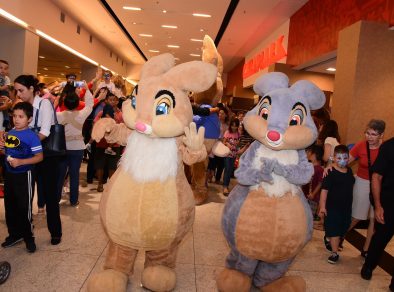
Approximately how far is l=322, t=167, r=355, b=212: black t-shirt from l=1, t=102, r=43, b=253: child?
2.46 m

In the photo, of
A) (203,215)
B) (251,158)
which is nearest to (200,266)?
(251,158)

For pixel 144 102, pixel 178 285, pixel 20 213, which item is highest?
pixel 144 102

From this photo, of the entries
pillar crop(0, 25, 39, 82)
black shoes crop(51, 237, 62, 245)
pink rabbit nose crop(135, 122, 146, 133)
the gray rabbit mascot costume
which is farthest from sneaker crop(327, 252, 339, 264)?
pillar crop(0, 25, 39, 82)

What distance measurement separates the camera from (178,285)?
2559 millimetres

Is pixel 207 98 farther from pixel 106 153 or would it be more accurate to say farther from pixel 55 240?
pixel 55 240

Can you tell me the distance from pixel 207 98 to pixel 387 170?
7.46 ft

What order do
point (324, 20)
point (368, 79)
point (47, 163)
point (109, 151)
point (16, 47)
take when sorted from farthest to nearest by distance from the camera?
point (16, 47), point (324, 20), point (109, 151), point (368, 79), point (47, 163)

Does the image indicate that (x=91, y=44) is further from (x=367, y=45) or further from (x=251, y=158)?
(x=251, y=158)

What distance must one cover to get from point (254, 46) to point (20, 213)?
1074cm

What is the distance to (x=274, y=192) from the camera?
2221 millimetres

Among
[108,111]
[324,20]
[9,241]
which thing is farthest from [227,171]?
[9,241]

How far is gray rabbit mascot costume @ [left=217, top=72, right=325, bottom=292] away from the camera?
2.17 m

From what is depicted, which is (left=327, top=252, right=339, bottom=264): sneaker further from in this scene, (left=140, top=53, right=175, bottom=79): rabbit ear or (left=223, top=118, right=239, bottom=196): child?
(left=223, top=118, right=239, bottom=196): child

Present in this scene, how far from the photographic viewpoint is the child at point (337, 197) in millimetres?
3305
